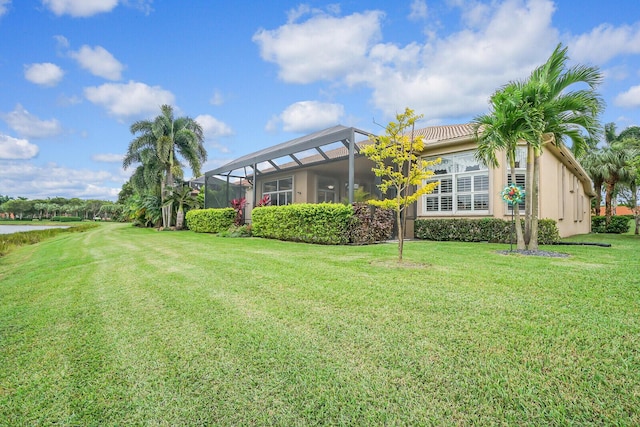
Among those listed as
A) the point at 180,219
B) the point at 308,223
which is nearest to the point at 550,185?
the point at 308,223

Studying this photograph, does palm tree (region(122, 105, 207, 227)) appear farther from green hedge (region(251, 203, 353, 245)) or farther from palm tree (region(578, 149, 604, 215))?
palm tree (region(578, 149, 604, 215))

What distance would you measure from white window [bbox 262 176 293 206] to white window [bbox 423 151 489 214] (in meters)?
8.49

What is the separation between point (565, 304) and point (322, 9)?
1173 centimetres

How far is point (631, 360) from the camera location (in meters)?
2.11

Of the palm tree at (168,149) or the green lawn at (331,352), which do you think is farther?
the palm tree at (168,149)

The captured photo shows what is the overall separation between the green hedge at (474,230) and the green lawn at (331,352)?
5192 mm

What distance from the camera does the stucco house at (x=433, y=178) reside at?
10.2 metres

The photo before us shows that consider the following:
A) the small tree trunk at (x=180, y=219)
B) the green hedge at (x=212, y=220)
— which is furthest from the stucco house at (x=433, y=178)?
the small tree trunk at (x=180, y=219)

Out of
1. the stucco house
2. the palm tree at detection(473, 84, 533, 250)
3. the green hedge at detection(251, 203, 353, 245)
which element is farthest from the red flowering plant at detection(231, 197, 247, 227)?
the palm tree at detection(473, 84, 533, 250)

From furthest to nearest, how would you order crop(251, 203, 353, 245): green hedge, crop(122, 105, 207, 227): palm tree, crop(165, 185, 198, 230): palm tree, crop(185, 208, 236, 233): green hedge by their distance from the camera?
crop(122, 105, 207, 227): palm tree → crop(165, 185, 198, 230): palm tree → crop(185, 208, 236, 233): green hedge → crop(251, 203, 353, 245): green hedge

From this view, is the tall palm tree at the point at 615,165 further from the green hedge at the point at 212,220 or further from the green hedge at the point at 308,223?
the green hedge at the point at 212,220

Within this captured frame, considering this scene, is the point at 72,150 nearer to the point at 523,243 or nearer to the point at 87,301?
the point at 87,301

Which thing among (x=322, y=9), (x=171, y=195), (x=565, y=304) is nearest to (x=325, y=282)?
(x=565, y=304)

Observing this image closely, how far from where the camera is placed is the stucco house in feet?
33.3
